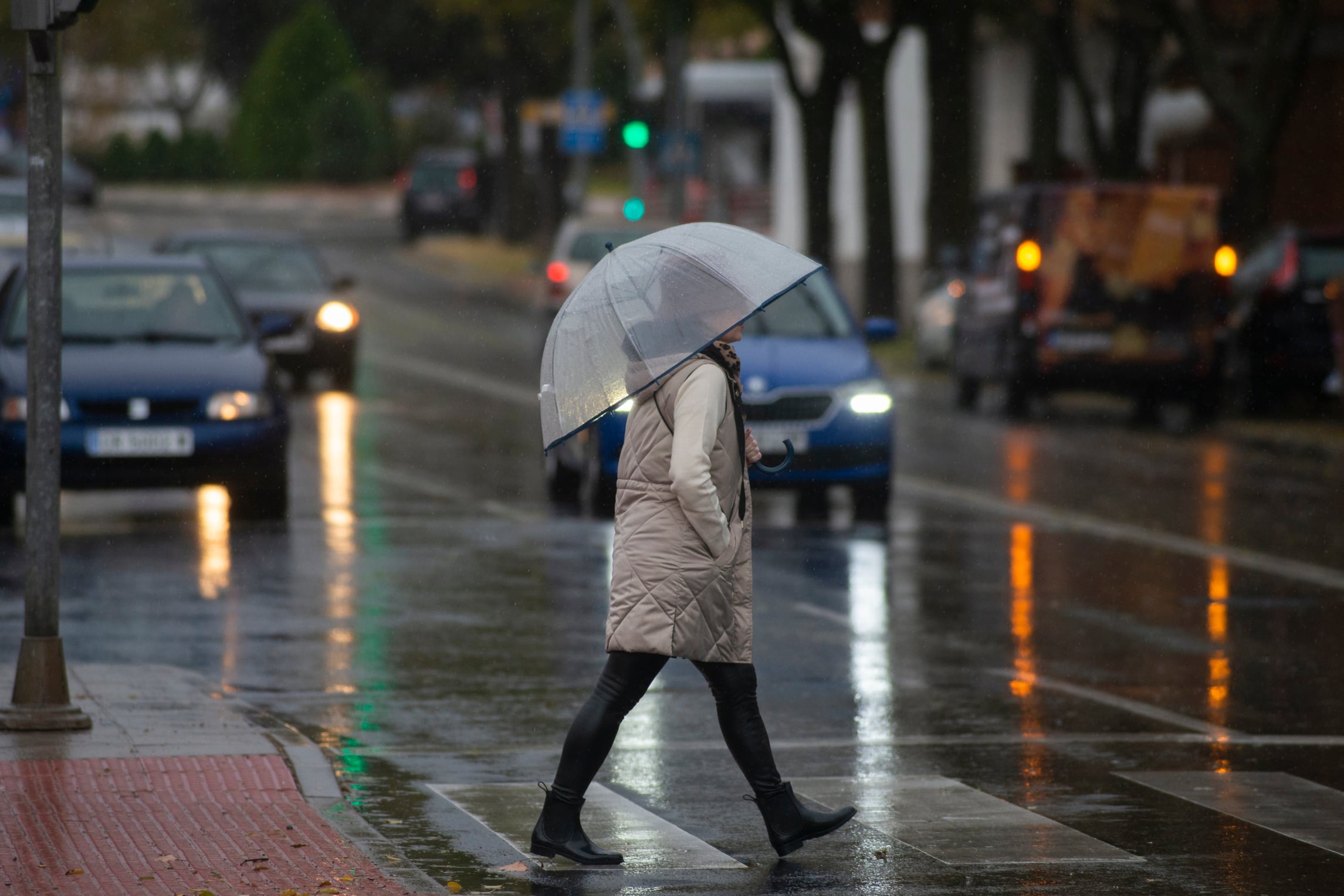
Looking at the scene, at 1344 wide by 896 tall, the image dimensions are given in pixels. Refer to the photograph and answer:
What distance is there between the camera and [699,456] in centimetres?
634

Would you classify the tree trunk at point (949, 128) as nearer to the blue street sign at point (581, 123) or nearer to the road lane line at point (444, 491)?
the blue street sign at point (581, 123)

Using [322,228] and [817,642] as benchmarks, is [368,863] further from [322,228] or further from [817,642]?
[322,228]

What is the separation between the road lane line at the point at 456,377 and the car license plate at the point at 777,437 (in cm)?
905

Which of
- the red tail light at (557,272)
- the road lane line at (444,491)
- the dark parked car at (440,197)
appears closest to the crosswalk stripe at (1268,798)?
the road lane line at (444,491)

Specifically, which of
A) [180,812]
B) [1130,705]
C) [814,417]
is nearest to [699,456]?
[180,812]

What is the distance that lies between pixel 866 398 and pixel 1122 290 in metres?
8.96

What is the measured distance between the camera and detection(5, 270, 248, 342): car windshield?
578 inches

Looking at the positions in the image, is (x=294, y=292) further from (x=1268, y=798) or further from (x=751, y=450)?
(x=751, y=450)

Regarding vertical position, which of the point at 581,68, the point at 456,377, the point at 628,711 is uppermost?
the point at 581,68

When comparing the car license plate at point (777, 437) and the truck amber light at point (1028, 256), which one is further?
the truck amber light at point (1028, 256)

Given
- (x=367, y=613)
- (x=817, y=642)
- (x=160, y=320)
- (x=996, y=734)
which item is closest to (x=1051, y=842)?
(x=996, y=734)

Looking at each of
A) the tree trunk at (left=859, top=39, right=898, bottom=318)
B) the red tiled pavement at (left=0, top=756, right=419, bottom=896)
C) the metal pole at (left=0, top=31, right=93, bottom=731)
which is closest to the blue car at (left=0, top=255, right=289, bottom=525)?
the metal pole at (left=0, top=31, right=93, bottom=731)

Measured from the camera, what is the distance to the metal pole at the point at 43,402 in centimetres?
801

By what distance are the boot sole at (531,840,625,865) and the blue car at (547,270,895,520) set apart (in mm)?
7997
